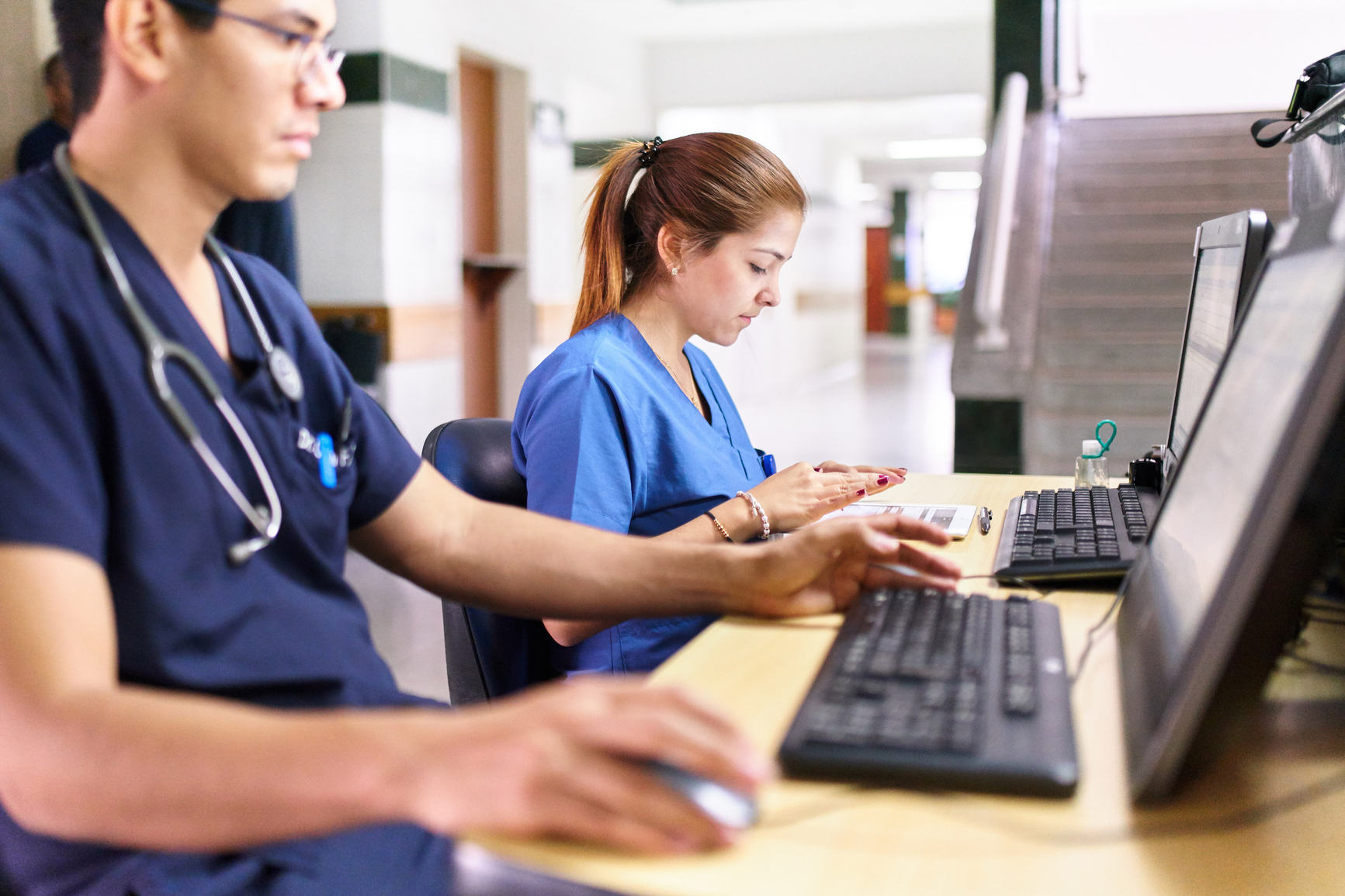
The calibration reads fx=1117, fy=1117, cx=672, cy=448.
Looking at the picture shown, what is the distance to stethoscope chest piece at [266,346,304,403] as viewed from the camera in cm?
96

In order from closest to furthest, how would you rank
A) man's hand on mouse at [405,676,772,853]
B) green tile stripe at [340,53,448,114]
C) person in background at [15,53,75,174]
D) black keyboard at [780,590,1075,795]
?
man's hand on mouse at [405,676,772,853], black keyboard at [780,590,1075,795], person in background at [15,53,75,174], green tile stripe at [340,53,448,114]

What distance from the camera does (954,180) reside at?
19.8m

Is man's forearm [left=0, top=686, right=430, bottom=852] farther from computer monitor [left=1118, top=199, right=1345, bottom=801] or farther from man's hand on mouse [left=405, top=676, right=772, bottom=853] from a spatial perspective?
computer monitor [left=1118, top=199, right=1345, bottom=801]

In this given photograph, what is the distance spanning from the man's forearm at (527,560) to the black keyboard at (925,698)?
0.66 ft

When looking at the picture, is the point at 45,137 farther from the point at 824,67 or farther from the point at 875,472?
the point at 824,67

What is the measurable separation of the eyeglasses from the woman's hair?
86 centimetres

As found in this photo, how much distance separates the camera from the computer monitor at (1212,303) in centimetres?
126

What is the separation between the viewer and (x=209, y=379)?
0.87 metres

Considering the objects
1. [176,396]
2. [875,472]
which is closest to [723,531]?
[875,472]

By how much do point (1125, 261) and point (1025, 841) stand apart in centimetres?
486

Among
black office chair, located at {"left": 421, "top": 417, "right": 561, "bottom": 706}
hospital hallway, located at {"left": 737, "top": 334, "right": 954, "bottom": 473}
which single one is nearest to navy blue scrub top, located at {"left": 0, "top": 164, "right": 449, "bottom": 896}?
black office chair, located at {"left": 421, "top": 417, "right": 561, "bottom": 706}

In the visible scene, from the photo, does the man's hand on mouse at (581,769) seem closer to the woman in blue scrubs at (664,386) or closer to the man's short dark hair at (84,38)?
the man's short dark hair at (84,38)

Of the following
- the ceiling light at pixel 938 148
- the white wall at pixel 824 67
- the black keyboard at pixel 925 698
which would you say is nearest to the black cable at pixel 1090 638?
the black keyboard at pixel 925 698

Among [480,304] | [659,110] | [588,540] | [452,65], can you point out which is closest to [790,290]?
A: [659,110]
